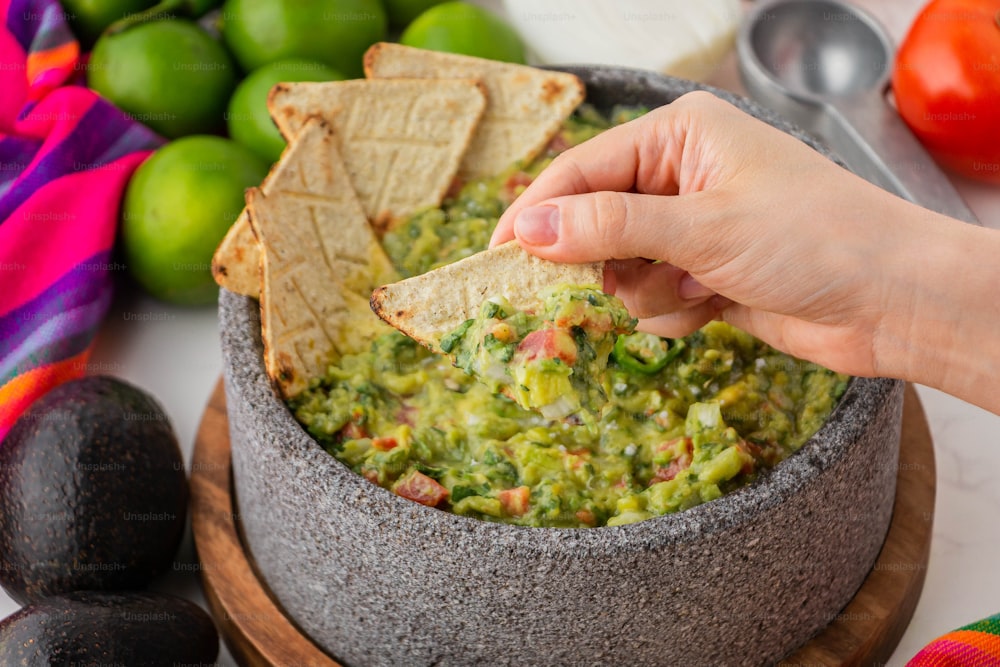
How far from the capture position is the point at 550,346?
1.75m

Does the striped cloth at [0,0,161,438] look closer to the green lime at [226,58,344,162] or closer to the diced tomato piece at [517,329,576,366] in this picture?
the green lime at [226,58,344,162]

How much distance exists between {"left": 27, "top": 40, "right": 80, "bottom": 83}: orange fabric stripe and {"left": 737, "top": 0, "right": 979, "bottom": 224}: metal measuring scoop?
6.12ft

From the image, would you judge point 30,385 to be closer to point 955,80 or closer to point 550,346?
point 550,346

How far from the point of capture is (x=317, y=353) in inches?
85.7

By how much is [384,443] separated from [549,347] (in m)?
0.43

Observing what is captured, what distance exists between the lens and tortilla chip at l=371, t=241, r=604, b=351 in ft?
6.12

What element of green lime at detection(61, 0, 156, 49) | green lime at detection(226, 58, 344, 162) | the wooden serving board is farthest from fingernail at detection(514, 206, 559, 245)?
green lime at detection(61, 0, 156, 49)

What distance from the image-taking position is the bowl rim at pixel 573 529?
1814 millimetres

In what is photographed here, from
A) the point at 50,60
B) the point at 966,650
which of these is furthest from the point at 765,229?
the point at 50,60

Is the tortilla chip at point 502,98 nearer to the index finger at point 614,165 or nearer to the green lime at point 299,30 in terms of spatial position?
the index finger at point 614,165

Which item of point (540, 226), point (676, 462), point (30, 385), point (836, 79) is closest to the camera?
point (540, 226)

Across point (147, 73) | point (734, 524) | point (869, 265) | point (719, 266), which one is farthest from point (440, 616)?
point (147, 73)

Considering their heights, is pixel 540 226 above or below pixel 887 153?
above

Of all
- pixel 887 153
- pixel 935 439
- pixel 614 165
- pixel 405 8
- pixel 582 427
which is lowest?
pixel 935 439
